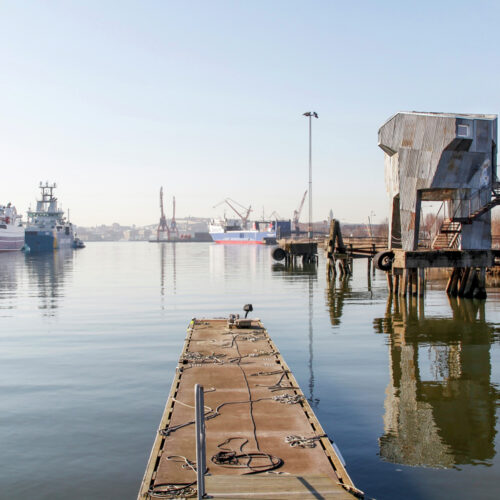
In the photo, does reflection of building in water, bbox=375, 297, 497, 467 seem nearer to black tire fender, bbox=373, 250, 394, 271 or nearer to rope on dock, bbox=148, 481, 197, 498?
rope on dock, bbox=148, 481, 197, 498

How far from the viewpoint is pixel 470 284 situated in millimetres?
36031

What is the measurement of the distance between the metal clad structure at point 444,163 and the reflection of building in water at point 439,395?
7433 mm

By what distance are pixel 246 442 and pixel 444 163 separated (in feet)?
84.9

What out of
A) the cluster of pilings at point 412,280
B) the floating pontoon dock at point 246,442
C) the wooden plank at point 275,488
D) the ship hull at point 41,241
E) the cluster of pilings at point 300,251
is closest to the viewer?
the wooden plank at point 275,488

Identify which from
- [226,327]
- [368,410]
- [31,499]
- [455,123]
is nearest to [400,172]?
[455,123]

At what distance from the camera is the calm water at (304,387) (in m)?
10.9

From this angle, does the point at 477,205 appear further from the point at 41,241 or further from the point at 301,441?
the point at 41,241

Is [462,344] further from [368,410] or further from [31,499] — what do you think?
[31,499]

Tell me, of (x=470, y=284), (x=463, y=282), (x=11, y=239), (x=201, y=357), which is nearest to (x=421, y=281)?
(x=470, y=284)

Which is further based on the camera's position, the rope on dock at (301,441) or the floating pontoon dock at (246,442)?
the rope on dock at (301,441)

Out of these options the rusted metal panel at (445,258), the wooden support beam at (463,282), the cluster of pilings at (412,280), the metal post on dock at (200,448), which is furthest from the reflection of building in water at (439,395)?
the wooden support beam at (463,282)

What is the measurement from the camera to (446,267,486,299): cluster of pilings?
3550 centimetres

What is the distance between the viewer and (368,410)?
14.5 metres

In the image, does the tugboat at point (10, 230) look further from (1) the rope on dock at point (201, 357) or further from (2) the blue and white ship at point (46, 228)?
(1) the rope on dock at point (201, 357)
